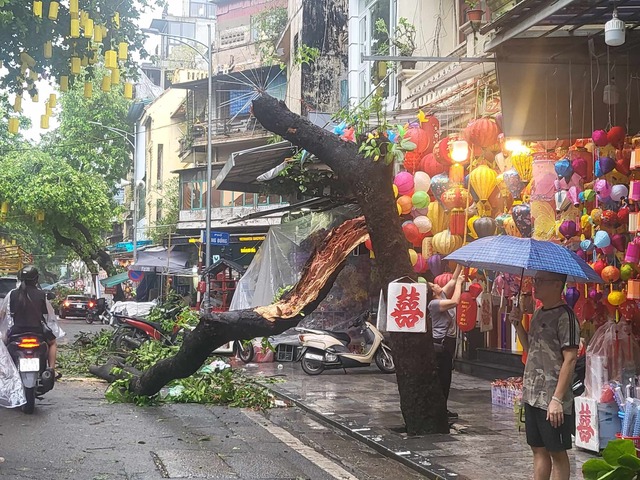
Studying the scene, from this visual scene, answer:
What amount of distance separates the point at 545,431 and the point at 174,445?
4.03 meters

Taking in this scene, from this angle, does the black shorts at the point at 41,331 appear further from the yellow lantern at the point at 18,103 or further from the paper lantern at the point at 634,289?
the paper lantern at the point at 634,289

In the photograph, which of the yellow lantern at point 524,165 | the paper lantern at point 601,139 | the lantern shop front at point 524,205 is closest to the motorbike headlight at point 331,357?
the lantern shop front at point 524,205

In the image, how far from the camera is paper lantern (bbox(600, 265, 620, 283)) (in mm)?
8312

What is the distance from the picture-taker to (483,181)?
34.4ft

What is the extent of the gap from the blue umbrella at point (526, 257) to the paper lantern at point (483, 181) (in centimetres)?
354

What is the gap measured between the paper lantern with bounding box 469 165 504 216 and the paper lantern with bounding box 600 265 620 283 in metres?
2.43

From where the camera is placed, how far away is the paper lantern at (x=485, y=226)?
10477 mm

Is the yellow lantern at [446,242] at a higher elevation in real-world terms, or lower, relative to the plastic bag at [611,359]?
higher

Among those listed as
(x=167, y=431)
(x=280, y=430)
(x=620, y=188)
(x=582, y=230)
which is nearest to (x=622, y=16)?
(x=620, y=188)

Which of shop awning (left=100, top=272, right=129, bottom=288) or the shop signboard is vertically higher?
the shop signboard

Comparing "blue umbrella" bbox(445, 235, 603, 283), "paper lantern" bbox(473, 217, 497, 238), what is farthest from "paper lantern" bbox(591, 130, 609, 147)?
"blue umbrella" bbox(445, 235, 603, 283)

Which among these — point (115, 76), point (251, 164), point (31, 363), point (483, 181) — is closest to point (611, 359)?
point (483, 181)

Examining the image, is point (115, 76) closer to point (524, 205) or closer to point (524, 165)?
point (524, 165)

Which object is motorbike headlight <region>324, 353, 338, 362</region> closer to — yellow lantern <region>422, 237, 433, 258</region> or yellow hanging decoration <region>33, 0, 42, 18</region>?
yellow lantern <region>422, 237, 433, 258</region>
